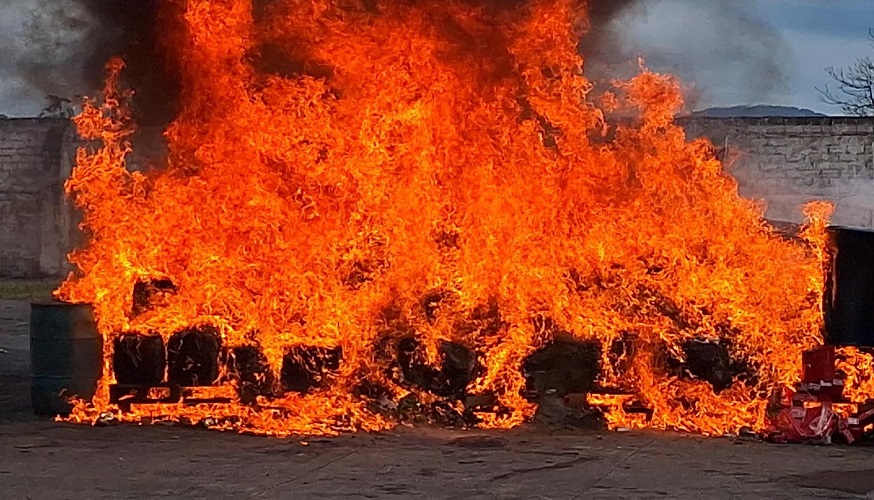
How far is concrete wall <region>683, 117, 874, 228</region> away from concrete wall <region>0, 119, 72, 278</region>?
44.9 feet

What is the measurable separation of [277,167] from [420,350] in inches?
83.3

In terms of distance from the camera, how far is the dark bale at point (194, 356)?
9.76m

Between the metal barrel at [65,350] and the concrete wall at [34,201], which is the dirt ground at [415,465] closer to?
the metal barrel at [65,350]

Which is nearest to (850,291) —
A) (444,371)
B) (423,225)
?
(444,371)

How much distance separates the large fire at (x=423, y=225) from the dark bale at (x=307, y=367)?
7cm

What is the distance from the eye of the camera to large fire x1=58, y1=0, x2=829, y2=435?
31.9ft

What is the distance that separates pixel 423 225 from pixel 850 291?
3623mm

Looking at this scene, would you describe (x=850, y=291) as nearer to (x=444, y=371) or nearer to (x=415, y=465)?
(x=444, y=371)

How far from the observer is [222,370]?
9.77m

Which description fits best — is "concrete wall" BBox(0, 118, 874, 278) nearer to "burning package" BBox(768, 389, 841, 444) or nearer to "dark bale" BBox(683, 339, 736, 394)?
"dark bale" BBox(683, 339, 736, 394)

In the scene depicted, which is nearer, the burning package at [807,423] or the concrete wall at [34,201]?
the burning package at [807,423]

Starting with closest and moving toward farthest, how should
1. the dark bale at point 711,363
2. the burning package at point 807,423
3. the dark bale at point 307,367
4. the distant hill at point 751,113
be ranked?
the burning package at point 807,423, the dark bale at point 307,367, the dark bale at point 711,363, the distant hill at point 751,113

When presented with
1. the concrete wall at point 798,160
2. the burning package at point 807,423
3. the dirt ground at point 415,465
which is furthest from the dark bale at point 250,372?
the concrete wall at point 798,160

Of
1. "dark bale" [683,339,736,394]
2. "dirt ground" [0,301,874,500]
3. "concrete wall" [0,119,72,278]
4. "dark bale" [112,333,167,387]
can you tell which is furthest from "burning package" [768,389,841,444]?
"concrete wall" [0,119,72,278]
